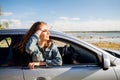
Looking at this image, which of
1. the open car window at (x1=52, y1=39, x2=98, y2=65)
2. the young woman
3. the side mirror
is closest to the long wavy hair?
the young woman

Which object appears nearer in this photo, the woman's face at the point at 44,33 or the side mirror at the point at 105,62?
the side mirror at the point at 105,62

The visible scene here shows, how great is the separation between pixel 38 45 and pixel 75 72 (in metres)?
0.70

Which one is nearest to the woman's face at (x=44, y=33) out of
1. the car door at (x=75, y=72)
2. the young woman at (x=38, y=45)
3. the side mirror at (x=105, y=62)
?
the young woman at (x=38, y=45)

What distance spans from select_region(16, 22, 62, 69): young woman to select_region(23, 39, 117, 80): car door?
0.38ft

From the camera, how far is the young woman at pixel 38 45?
195 inches

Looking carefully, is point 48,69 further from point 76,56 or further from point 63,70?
point 76,56

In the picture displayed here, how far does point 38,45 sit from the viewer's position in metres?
5.09

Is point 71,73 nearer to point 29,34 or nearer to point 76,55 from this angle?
point 76,55

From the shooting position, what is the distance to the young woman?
4.95 meters

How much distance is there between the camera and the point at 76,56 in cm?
552

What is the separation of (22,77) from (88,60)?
1.07m

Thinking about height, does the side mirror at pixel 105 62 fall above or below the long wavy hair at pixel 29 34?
below

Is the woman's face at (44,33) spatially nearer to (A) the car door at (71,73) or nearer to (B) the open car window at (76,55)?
(B) the open car window at (76,55)

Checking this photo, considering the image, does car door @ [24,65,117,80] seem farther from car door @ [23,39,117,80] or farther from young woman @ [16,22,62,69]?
young woman @ [16,22,62,69]
